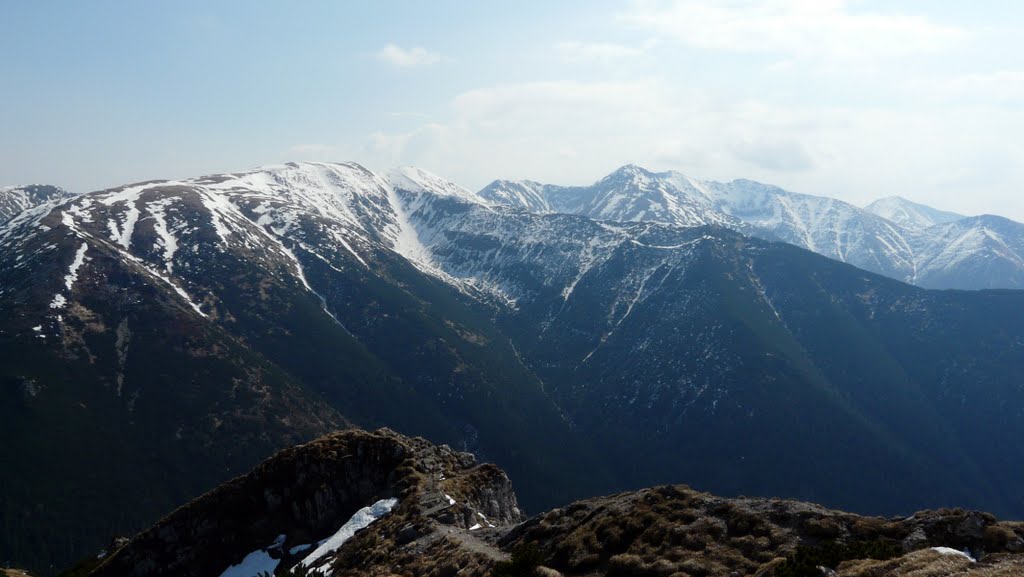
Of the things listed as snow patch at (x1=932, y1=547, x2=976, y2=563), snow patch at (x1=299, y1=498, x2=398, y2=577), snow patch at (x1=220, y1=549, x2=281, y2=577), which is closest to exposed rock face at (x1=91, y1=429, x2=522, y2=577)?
snow patch at (x1=220, y1=549, x2=281, y2=577)

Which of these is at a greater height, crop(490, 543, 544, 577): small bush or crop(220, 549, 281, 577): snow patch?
crop(490, 543, 544, 577): small bush

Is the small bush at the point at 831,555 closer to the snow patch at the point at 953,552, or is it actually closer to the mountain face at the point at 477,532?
the mountain face at the point at 477,532

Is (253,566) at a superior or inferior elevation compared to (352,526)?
inferior

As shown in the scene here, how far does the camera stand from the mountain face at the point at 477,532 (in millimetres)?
31359

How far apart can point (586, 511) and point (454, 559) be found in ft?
40.6

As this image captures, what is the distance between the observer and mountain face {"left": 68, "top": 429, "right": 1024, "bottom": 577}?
3136cm

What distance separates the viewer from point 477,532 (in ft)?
181

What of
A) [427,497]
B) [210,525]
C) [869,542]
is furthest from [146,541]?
[869,542]

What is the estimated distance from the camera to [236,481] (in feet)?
257

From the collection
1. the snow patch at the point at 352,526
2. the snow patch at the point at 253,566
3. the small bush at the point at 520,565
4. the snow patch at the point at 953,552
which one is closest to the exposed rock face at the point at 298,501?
the snow patch at the point at 253,566

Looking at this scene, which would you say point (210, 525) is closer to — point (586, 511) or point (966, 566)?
point (586, 511)

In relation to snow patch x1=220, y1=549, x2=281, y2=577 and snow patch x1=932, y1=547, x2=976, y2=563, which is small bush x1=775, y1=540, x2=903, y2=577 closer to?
snow patch x1=932, y1=547, x2=976, y2=563

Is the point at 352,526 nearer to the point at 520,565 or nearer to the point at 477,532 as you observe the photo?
the point at 477,532

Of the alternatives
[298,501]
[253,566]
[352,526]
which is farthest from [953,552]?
[298,501]
